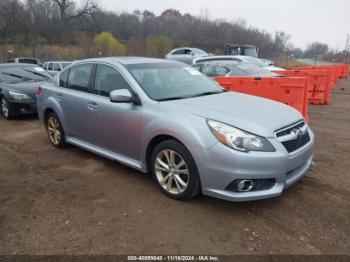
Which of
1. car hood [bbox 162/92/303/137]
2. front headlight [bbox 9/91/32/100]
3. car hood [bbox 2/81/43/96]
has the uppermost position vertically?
car hood [bbox 162/92/303/137]

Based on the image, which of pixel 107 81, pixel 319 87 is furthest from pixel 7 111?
pixel 319 87

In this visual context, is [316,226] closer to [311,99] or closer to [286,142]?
[286,142]

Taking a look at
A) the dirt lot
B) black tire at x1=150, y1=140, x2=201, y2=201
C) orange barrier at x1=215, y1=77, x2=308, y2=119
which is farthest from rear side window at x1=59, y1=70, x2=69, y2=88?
orange barrier at x1=215, y1=77, x2=308, y2=119

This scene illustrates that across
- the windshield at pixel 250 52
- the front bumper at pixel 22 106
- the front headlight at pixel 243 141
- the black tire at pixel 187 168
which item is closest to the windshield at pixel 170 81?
the black tire at pixel 187 168

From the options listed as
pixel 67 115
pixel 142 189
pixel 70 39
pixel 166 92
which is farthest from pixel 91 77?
pixel 70 39

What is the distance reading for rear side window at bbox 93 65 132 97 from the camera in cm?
430

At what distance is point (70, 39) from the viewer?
6397 centimetres

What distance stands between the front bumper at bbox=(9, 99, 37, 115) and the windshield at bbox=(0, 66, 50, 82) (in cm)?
107

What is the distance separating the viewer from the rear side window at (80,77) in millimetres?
4914

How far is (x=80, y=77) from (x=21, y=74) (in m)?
5.10

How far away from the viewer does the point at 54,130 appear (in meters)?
5.75

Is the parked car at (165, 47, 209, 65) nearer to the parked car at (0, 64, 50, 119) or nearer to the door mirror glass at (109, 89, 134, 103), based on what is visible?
the parked car at (0, 64, 50, 119)

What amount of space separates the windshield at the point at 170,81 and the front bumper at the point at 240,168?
3.81ft

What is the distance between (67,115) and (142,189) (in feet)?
6.67
